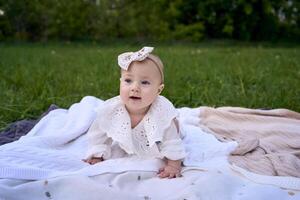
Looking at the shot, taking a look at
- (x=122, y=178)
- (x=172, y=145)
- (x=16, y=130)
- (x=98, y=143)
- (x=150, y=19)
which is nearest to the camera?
(x=122, y=178)

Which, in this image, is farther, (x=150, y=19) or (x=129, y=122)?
(x=150, y=19)

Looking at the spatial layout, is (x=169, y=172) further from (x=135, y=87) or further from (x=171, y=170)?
(x=135, y=87)

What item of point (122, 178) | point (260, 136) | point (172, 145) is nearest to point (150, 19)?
point (260, 136)

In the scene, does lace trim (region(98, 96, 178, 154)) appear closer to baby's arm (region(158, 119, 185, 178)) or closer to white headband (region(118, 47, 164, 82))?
baby's arm (region(158, 119, 185, 178))

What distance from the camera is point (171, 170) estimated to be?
234 cm

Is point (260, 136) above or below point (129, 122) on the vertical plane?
below

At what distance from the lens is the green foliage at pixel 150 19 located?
39.3 feet

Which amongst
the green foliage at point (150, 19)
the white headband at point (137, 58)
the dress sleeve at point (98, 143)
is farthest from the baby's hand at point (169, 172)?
the green foliage at point (150, 19)

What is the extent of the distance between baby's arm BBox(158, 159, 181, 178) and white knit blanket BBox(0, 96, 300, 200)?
28 millimetres

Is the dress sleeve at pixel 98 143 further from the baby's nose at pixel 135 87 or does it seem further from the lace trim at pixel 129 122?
the baby's nose at pixel 135 87

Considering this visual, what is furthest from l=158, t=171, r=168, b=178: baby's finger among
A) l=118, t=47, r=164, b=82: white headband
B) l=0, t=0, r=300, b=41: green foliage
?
l=0, t=0, r=300, b=41: green foliage

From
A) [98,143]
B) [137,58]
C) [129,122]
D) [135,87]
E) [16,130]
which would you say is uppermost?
[137,58]

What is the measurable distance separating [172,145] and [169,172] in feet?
0.43

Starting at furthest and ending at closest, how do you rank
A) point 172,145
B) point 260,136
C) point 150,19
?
point 150,19
point 260,136
point 172,145
